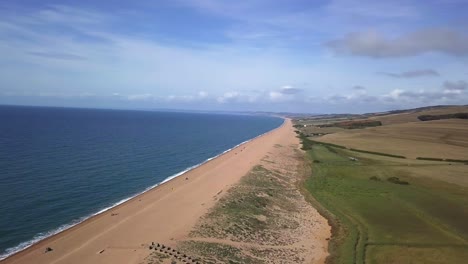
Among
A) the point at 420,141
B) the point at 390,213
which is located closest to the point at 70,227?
the point at 390,213

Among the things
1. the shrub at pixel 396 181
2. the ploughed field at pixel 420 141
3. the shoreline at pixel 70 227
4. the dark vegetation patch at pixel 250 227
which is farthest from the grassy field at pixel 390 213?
the ploughed field at pixel 420 141


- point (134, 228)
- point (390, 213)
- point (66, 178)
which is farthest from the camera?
point (66, 178)

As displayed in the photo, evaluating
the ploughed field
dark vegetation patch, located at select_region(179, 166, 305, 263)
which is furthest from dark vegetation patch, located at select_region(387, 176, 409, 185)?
the ploughed field

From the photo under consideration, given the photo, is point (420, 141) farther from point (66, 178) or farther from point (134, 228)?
point (134, 228)

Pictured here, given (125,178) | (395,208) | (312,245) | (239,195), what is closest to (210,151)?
(125,178)

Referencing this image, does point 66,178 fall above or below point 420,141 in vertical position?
below

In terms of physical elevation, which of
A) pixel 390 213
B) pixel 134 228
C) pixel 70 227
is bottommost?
pixel 390 213

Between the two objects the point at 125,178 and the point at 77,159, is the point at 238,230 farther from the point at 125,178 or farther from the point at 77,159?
the point at 77,159
